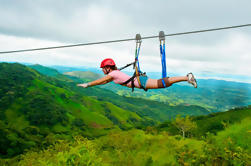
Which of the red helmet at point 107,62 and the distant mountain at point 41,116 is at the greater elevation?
the red helmet at point 107,62

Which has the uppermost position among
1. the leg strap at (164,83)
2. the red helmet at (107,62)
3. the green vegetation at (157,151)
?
the red helmet at (107,62)

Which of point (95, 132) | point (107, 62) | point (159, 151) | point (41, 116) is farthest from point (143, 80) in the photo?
point (41, 116)

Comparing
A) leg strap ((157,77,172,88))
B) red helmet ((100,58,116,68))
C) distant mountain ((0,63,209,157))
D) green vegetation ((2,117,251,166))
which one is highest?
red helmet ((100,58,116,68))

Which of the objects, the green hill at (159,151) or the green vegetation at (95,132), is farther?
the green vegetation at (95,132)

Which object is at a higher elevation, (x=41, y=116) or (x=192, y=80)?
(x=192, y=80)

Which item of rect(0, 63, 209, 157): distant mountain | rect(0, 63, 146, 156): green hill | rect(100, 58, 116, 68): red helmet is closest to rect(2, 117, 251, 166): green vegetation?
rect(100, 58, 116, 68): red helmet

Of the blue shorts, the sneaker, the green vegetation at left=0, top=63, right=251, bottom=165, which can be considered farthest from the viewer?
the green vegetation at left=0, top=63, right=251, bottom=165

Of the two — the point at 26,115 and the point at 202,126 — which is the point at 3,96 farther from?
the point at 202,126

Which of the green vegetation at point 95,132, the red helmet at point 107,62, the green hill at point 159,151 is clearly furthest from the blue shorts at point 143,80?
the green vegetation at point 95,132

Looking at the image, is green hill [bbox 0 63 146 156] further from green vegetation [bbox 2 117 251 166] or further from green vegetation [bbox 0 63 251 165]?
green vegetation [bbox 2 117 251 166]

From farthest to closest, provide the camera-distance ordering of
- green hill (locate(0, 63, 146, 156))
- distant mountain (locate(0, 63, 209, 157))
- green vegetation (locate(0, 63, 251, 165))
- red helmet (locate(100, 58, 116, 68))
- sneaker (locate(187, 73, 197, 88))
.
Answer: green hill (locate(0, 63, 146, 156)), distant mountain (locate(0, 63, 209, 157)), green vegetation (locate(0, 63, 251, 165)), red helmet (locate(100, 58, 116, 68)), sneaker (locate(187, 73, 197, 88))

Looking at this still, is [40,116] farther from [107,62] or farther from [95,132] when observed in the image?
[107,62]

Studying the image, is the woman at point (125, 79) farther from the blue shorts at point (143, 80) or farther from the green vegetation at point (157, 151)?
the green vegetation at point (157, 151)

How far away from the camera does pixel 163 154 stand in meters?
40.5
